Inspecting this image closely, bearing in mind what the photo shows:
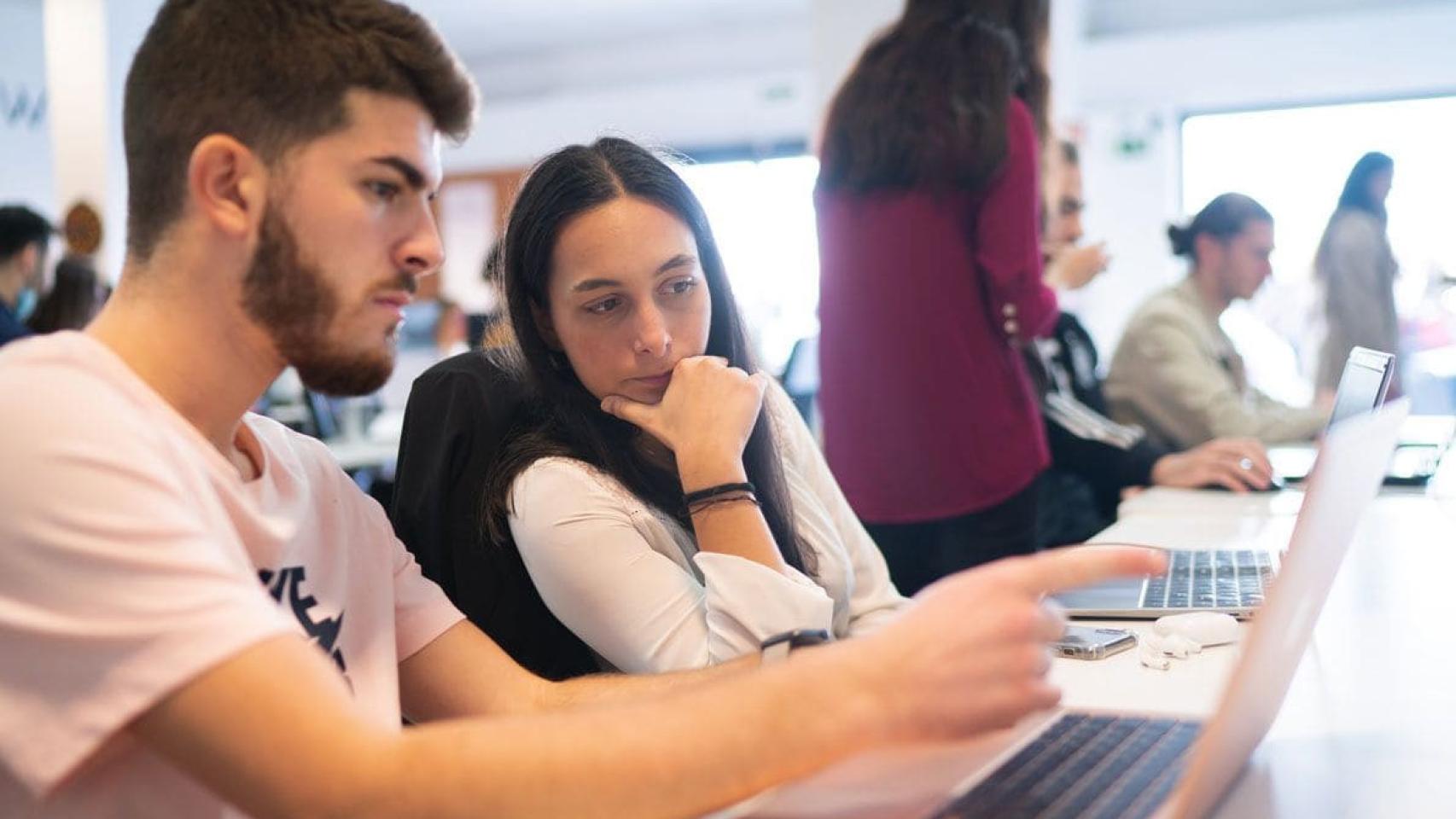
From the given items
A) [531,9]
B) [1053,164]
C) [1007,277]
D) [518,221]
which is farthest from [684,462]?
[531,9]

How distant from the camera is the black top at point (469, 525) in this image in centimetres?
137

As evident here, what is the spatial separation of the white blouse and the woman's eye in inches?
6.4

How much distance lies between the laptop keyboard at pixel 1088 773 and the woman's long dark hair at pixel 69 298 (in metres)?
4.20

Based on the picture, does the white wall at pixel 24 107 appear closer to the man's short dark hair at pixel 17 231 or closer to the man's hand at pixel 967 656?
the man's short dark hair at pixel 17 231

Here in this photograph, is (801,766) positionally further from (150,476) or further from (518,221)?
(518,221)

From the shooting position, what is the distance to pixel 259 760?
73 cm

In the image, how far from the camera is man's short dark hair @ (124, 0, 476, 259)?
88 centimetres

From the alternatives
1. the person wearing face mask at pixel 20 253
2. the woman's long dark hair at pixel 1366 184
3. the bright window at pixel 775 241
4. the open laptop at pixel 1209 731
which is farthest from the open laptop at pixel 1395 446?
the bright window at pixel 775 241

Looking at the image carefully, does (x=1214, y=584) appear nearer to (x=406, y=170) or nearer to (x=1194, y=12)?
(x=406, y=170)

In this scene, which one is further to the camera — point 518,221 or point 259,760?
point 518,221

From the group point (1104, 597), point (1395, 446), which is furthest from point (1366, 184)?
point (1104, 597)

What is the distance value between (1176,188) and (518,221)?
808 cm

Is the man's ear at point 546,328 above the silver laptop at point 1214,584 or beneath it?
above

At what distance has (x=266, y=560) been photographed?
0.95 m
